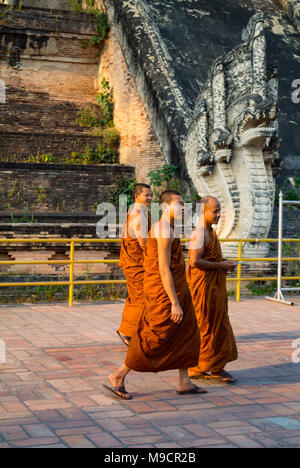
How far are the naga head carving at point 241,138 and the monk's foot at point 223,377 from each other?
5.07 metres

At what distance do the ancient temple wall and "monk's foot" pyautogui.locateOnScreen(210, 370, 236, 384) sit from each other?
853cm

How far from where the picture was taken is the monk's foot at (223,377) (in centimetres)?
596

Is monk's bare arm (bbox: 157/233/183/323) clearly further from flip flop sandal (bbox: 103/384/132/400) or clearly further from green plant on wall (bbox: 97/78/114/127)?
green plant on wall (bbox: 97/78/114/127)

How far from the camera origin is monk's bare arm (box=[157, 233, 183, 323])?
210 inches

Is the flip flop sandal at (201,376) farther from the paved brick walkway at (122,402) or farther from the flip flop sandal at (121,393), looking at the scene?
the flip flop sandal at (121,393)

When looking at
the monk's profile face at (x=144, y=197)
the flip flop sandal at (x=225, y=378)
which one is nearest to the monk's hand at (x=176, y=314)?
the flip flop sandal at (x=225, y=378)

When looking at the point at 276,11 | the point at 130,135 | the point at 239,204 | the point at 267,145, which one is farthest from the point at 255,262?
the point at 276,11

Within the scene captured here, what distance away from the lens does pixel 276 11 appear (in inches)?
783

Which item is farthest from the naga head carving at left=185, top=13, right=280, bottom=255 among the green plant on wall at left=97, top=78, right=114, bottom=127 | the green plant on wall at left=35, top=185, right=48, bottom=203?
the green plant on wall at left=97, top=78, right=114, bottom=127

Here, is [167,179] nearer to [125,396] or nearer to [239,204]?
[239,204]

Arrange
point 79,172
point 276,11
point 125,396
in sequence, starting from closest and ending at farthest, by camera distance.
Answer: point 125,396
point 79,172
point 276,11

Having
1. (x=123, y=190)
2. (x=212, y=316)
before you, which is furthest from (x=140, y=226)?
(x=123, y=190)

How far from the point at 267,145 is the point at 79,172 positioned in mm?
4570

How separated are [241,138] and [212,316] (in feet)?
17.7
